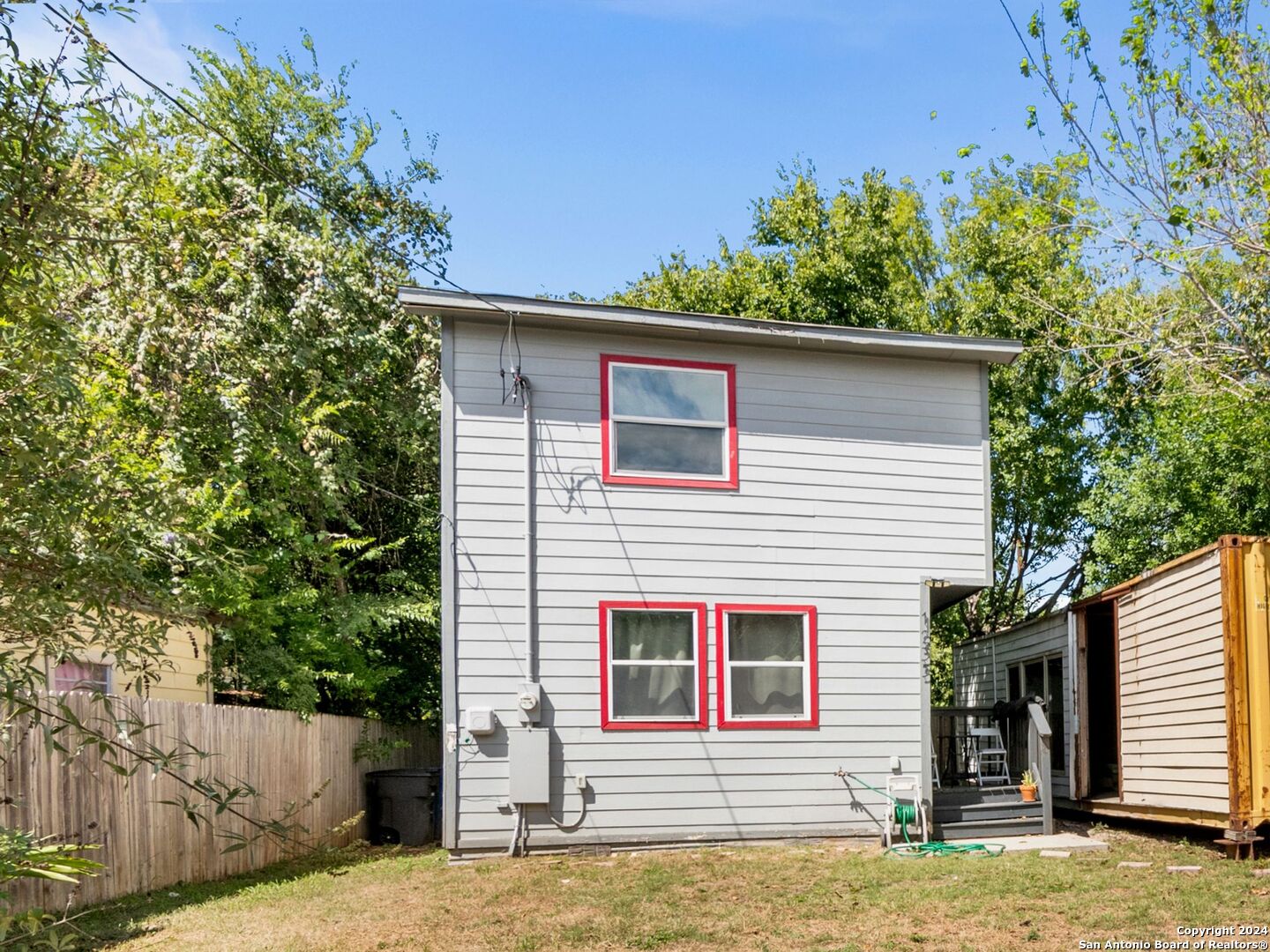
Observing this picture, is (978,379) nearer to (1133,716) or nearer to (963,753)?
(1133,716)

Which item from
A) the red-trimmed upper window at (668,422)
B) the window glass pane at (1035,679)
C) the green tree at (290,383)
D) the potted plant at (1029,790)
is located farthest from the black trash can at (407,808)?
the window glass pane at (1035,679)

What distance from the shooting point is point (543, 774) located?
9.82 metres

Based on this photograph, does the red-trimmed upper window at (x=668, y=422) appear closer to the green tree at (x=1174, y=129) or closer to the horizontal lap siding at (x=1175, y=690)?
the green tree at (x=1174, y=129)

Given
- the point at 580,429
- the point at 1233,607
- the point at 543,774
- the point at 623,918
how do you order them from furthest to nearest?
the point at 580,429 → the point at 543,774 → the point at 1233,607 → the point at 623,918

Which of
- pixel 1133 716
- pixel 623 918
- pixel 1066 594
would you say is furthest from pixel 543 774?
pixel 1066 594

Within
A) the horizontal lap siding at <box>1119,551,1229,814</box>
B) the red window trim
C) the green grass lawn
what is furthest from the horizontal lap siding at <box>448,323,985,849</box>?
the horizontal lap siding at <box>1119,551,1229,814</box>

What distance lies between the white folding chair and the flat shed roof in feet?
13.2

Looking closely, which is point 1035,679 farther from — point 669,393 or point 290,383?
point 290,383

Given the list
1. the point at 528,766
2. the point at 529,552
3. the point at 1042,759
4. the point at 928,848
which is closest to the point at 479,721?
the point at 528,766

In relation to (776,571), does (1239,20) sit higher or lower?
higher

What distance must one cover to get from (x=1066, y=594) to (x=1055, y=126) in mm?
15550

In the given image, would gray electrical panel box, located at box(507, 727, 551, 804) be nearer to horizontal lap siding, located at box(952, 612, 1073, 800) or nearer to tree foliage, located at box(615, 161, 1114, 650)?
horizontal lap siding, located at box(952, 612, 1073, 800)

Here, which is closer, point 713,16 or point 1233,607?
point 1233,607

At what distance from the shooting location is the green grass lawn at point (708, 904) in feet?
21.4
